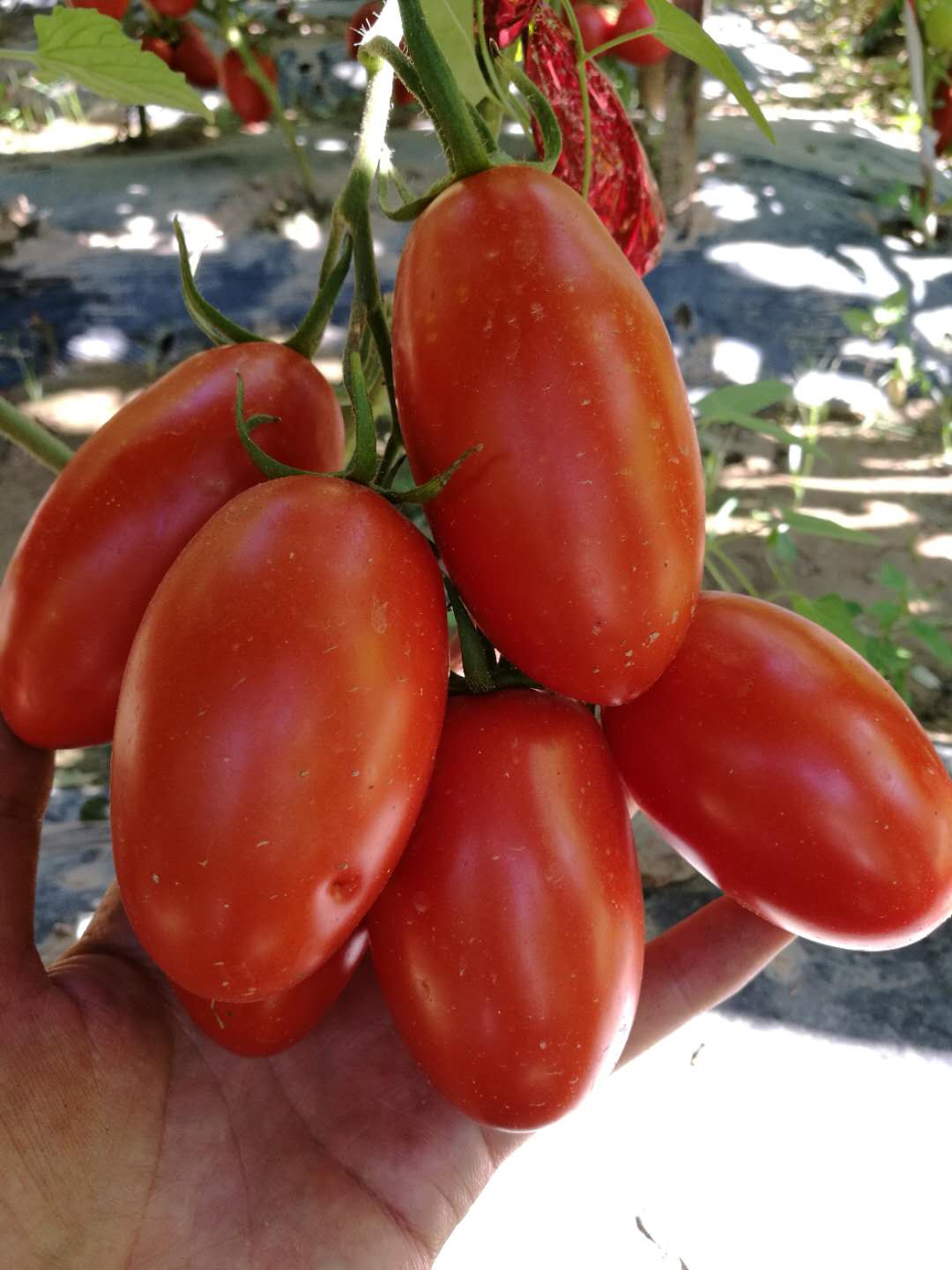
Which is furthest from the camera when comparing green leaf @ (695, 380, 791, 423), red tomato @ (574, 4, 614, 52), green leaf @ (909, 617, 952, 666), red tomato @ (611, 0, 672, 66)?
red tomato @ (611, 0, 672, 66)

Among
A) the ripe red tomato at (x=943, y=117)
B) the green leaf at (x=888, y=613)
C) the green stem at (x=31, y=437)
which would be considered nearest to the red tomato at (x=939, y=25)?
the ripe red tomato at (x=943, y=117)

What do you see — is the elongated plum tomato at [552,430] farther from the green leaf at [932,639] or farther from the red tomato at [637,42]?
the red tomato at [637,42]

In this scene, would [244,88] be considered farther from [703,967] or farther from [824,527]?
[703,967]

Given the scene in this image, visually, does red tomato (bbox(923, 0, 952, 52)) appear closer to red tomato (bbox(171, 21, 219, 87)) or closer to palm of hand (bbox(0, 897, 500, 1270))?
red tomato (bbox(171, 21, 219, 87))

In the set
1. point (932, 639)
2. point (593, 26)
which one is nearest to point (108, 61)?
point (932, 639)

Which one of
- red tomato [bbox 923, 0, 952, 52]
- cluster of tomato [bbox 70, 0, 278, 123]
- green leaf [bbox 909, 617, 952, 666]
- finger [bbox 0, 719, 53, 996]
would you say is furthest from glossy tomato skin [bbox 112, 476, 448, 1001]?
cluster of tomato [bbox 70, 0, 278, 123]

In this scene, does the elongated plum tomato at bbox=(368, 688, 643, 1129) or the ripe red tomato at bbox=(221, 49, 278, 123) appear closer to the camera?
the elongated plum tomato at bbox=(368, 688, 643, 1129)
